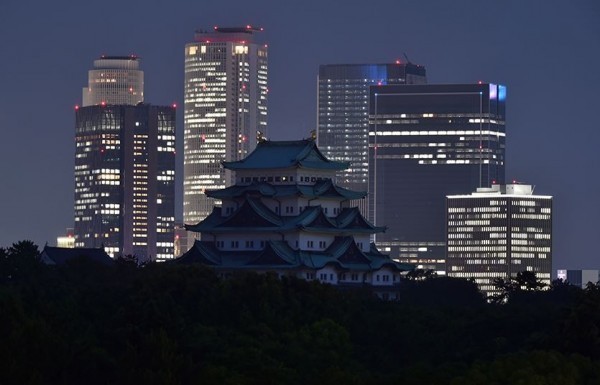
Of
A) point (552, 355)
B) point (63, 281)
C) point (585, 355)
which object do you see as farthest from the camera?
point (63, 281)

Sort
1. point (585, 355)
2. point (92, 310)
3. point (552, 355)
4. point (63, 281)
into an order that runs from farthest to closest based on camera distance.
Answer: point (63, 281) → point (92, 310) → point (585, 355) → point (552, 355)

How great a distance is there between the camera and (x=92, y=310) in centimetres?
17462

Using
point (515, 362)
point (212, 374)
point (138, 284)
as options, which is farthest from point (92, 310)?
point (515, 362)

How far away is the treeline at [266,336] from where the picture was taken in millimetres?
154750

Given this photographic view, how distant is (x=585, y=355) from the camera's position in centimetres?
16388

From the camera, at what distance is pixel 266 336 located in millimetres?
169875

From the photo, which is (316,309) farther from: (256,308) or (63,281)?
(63,281)

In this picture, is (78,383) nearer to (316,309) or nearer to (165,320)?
(165,320)

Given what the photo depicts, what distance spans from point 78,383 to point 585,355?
112ft

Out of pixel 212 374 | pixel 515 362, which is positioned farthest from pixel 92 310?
pixel 515 362

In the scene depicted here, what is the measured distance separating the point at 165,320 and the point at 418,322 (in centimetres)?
2493

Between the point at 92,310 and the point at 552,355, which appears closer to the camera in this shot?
the point at 552,355

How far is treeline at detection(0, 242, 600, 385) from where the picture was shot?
→ 15475 cm

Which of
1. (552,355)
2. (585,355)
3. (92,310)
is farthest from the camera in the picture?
(92,310)
